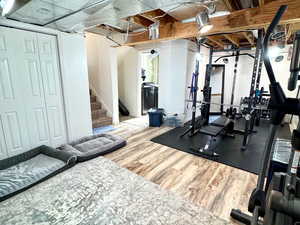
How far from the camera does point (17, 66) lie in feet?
7.90

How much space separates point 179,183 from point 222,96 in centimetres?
451

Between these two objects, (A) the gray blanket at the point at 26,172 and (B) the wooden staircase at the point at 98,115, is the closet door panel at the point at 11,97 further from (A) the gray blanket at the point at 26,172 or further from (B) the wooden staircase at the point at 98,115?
(B) the wooden staircase at the point at 98,115

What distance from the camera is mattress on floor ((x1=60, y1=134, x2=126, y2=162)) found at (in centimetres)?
266

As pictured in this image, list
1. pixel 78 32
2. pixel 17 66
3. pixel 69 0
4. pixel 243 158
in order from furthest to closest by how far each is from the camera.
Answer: pixel 78 32 → pixel 243 158 → pixel 17 66 → pixel 69 0

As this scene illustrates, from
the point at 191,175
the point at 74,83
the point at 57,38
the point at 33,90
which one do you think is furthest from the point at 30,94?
the point at 191,175

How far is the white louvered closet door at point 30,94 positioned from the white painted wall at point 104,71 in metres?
1.59

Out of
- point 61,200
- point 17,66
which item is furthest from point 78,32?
point 61,200

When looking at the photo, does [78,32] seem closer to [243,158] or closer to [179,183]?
[179,183]

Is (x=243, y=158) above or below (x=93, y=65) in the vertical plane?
below

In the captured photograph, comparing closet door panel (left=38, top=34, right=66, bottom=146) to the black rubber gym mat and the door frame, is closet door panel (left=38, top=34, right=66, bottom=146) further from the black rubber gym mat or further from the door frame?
the black rubber gym mat

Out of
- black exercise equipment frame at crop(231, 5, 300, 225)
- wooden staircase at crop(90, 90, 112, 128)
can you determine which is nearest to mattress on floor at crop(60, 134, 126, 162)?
wooden staircase at crop(90, 90, 112, 128)

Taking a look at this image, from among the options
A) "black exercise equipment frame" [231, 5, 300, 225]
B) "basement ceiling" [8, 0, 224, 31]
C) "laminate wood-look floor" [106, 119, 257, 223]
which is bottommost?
"laminate wood-look floor" [106, 119, 257, 223]

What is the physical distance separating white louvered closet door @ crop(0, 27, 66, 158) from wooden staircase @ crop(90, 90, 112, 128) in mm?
1358

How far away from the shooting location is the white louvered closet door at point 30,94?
235 cm
